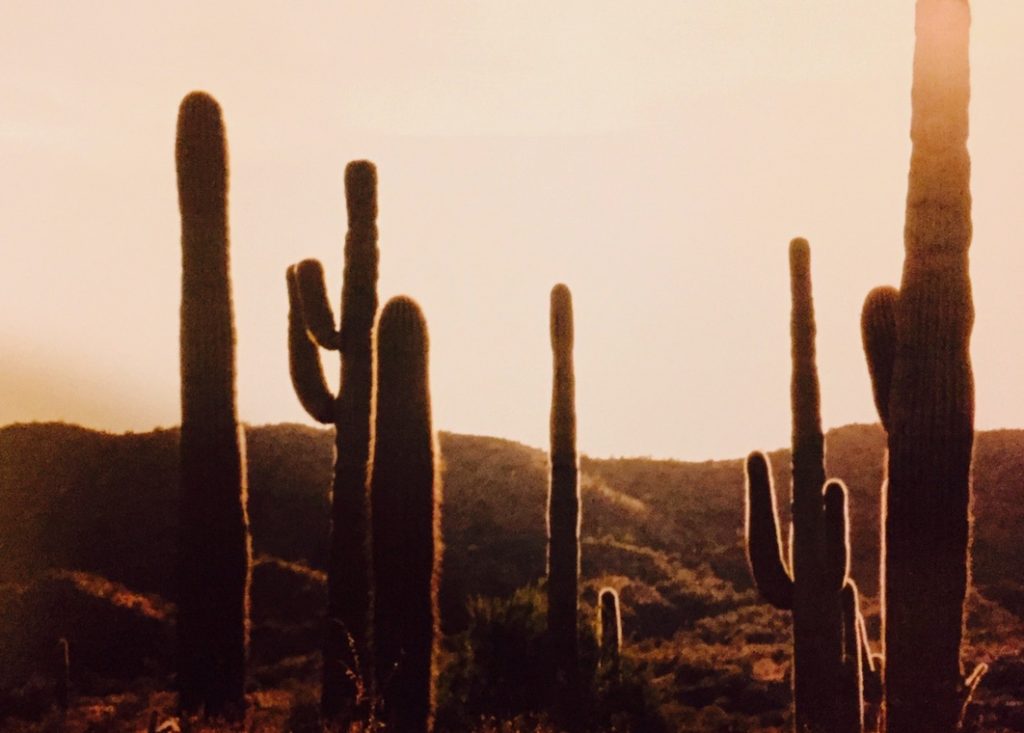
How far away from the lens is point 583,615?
760 inches

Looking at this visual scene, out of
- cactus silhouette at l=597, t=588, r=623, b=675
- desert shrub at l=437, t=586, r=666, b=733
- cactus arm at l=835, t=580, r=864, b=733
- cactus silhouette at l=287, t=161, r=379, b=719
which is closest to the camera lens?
cactus silhouette at l=287, t=161, r=379, b=719

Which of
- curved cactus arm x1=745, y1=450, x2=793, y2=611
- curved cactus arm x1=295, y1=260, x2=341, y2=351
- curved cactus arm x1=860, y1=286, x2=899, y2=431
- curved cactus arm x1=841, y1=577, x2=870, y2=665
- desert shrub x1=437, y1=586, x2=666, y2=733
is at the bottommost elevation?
desert shrub x1=437, y1=586, x2=666, y2=733

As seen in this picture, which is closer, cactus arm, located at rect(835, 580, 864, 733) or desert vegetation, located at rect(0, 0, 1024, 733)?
desert vegetation, located at rect(0, 0, 1024, 733)

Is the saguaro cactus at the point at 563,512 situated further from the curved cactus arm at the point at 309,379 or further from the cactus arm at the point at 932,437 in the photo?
the cactus arm at the point at 932,437

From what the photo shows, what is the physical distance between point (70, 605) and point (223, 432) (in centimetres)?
1679

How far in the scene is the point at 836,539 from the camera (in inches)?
593

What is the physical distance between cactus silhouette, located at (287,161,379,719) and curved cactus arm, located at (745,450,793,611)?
16.5ft

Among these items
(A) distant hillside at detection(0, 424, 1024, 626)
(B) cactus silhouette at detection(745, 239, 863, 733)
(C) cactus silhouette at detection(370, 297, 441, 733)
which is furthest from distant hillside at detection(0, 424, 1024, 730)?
(C) cactus silhouette at detection(370, 297, 441, 733)

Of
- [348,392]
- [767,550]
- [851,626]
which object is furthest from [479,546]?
[348,392]

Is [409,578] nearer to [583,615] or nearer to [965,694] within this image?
[965,694]

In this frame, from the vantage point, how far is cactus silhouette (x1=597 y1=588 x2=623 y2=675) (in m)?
17.4

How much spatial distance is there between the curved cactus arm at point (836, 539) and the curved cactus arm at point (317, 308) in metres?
6.94

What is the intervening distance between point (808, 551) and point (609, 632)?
4670 mm

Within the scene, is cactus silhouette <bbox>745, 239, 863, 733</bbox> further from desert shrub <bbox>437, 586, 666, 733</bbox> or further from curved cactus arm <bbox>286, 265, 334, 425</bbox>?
curved cactus arm <bbox>286, 265, 334, 425</bbox>
